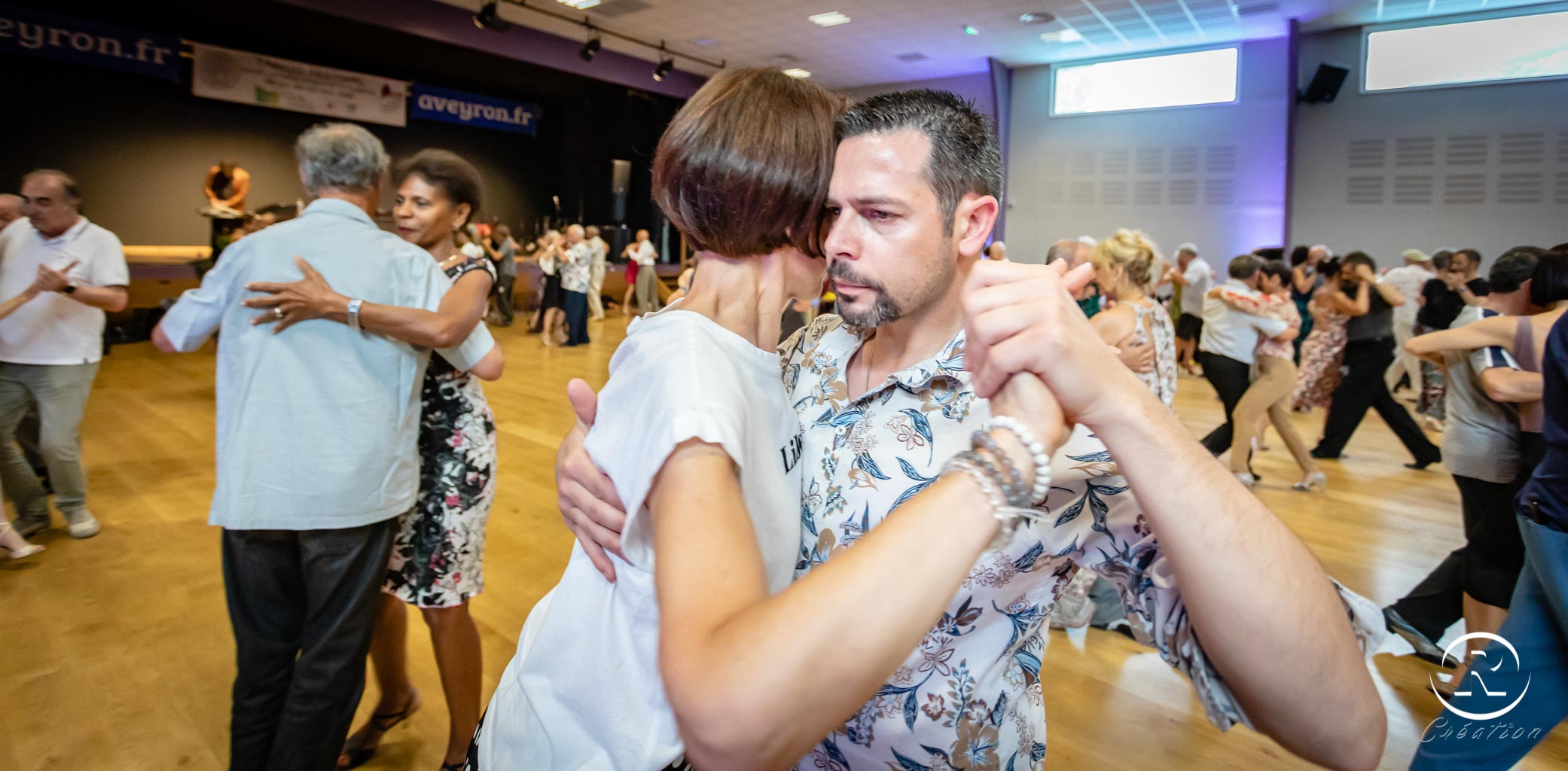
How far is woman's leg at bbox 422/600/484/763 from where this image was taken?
2154 mm

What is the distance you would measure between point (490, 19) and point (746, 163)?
11.0 meters

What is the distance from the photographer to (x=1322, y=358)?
240 inches

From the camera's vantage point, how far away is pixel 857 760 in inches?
42.5

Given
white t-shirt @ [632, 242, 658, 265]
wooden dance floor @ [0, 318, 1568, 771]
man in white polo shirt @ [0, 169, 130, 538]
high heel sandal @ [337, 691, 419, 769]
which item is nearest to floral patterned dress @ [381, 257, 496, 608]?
high heel sandal @ [337, 691, 419, 769]

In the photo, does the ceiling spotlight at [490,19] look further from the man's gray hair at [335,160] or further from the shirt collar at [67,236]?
the man's gray hair at [335,160]

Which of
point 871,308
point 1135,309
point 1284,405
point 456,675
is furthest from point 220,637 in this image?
point 1284,405

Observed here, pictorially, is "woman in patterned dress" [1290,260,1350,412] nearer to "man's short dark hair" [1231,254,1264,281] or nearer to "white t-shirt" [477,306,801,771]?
"man's short dark hair" [1231,254,1264,281]

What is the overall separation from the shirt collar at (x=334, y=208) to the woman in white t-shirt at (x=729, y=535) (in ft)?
4.30

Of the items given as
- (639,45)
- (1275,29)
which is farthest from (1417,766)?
(639,45)

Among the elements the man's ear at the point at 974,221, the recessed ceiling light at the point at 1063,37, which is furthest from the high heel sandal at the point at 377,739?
the recessed ceiling light at the point at 1063,37

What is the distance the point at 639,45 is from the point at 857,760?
13.7m

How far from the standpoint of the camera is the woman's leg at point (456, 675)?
2154 mm

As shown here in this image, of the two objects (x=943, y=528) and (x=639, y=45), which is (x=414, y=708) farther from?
(x=639, y=45)

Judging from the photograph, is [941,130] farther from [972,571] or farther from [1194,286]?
[1194,286]
